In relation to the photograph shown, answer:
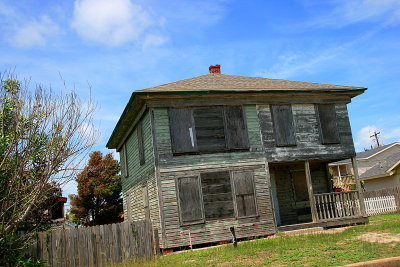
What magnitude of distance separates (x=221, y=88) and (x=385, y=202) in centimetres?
1566

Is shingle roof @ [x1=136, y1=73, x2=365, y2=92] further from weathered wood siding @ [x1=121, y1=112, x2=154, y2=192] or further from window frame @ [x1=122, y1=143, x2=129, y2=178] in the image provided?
window frame @ [x1=122, y1=143, x2=129, y2=178]

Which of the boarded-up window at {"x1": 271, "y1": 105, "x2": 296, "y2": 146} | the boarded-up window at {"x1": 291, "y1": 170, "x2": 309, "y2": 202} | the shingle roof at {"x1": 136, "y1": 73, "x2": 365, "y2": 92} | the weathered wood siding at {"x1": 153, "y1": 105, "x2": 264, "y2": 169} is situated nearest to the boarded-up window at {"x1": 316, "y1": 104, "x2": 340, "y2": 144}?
the shingle roof at {"x1": 136, "y1": 73, "x2": 365, "y2": 92}

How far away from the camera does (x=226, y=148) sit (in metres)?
15.7

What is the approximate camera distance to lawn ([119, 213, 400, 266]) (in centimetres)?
943

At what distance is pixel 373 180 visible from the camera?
113ft

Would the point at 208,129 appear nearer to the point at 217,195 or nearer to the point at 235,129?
the point at 235,129

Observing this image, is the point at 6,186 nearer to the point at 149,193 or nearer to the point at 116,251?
the point at 116,251

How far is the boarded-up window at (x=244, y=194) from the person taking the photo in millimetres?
15406

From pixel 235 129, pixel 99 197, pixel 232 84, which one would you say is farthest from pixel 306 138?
pixel 99 197

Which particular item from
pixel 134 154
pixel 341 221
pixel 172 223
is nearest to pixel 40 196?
pixel 172 223

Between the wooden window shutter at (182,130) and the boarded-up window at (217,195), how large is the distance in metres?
1.27

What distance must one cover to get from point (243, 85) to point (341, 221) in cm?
711

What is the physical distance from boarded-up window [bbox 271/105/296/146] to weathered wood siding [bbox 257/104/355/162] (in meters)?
0.18

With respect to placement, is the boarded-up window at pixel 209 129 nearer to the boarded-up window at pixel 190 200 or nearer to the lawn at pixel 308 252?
the boarded-up window at pixel 190 200
